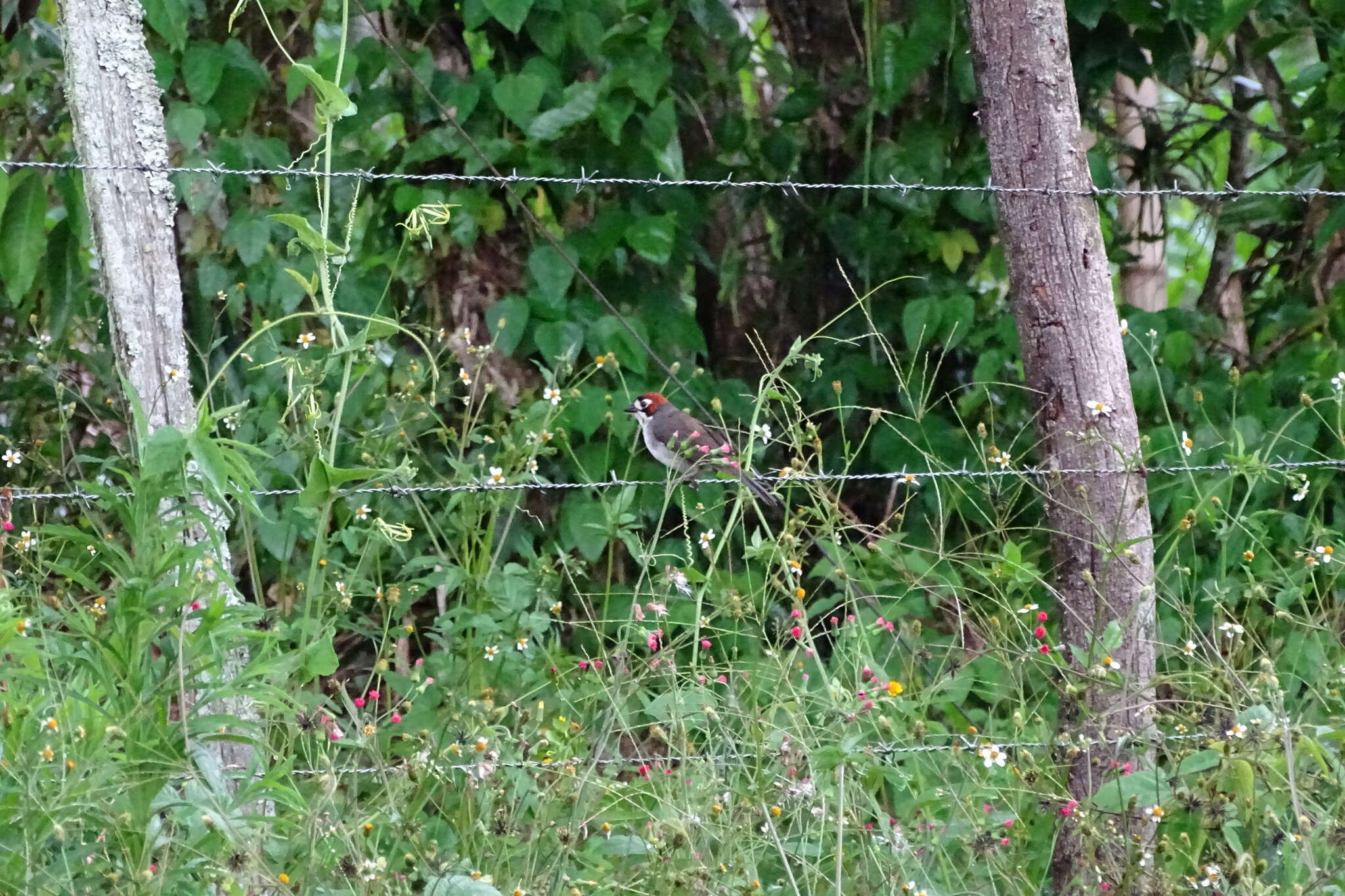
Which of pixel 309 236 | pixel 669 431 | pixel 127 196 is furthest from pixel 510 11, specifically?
pixel 309 236

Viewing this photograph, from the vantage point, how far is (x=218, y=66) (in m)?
4.31

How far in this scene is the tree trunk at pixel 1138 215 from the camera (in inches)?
215

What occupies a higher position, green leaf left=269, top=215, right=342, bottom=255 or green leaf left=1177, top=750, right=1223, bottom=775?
green leaf left=269, top=215, right=342, bottom=255

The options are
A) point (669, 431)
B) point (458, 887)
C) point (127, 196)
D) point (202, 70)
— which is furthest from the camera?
point (669, 431)

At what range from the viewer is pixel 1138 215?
5.65 meters

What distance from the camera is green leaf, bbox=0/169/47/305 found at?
3838 mm

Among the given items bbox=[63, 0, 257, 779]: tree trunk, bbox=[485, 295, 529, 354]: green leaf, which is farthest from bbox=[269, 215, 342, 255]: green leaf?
bbox=[485, 295, 529, 354]: green leaf

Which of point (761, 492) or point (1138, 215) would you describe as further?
point (1138, 215)

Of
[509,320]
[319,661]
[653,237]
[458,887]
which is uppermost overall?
[653,237]

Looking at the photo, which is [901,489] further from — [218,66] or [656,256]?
[218,66]

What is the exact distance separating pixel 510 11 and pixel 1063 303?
1950 millimetres

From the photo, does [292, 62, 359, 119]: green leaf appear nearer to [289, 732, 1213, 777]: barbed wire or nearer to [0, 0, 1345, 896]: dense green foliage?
[0, 0, 1345, 896]: dense green foliage

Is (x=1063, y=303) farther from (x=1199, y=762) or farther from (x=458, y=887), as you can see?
(x=458, y=887)

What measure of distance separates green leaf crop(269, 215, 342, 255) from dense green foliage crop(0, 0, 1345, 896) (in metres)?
0.03
